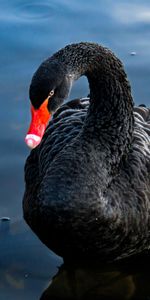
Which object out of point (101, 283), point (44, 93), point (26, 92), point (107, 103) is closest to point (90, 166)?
point (107, 103)

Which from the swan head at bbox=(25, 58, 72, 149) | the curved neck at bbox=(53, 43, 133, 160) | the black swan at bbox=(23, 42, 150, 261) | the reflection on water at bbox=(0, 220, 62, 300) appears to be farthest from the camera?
the reflection on water at bbox=(0, 220, 62, 300)

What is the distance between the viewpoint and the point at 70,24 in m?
5.71

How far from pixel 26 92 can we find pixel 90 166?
5.29ft

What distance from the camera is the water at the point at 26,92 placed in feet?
12.5

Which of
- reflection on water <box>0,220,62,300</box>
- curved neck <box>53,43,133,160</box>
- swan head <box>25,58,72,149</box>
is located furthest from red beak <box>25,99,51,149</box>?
reflection on water <box>0,220,62,300</box>

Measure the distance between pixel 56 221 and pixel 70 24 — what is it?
8.85 ft

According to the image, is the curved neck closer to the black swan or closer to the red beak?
the black swan

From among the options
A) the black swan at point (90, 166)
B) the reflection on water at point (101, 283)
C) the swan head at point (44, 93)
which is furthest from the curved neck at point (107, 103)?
the reflection on water at point (101, 283)

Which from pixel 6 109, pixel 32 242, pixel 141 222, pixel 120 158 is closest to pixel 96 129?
pixel 120 158

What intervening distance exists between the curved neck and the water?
0.70 metres

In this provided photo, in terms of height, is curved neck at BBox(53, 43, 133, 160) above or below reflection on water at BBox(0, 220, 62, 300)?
above

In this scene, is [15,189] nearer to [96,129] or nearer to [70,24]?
[96,129]

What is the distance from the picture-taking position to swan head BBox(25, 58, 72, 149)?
3.05m

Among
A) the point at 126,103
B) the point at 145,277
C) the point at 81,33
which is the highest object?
the point at 81,33
